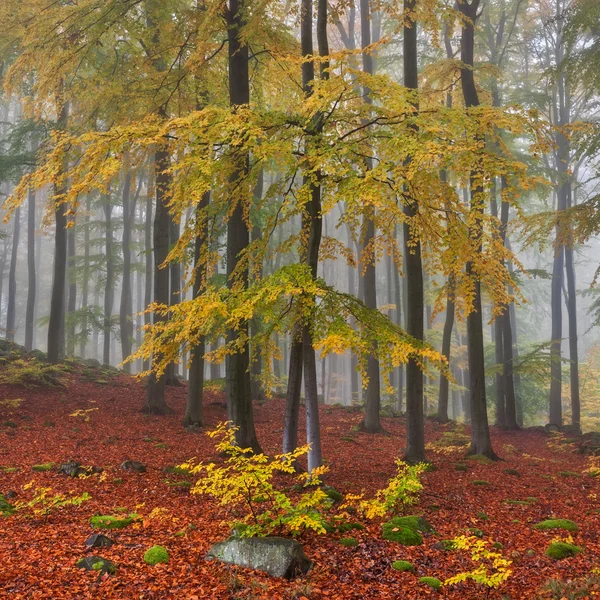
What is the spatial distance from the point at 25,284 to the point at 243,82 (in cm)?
3923

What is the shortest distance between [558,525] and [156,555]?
5.52 meters

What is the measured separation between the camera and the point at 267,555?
544cm

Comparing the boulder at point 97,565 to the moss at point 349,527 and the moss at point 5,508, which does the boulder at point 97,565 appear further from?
the moss at point 349,527

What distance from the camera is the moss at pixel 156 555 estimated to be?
548 centimetres

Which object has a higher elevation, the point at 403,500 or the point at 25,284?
the point at 25,284

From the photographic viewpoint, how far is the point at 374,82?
23.0 ft

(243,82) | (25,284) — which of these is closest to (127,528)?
(243,82)

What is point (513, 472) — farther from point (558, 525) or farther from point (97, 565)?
point (97, 565)

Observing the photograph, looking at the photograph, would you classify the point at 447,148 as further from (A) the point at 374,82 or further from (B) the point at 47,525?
(B) the point at 47,525

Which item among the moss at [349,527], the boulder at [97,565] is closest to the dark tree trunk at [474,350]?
the moss at [349,527]

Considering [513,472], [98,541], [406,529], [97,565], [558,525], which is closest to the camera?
[97,565]

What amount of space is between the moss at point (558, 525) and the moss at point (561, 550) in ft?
3.11

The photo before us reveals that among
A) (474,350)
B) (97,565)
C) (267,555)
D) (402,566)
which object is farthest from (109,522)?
(474,350)

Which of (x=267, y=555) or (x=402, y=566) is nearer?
(x=267, y=555)
